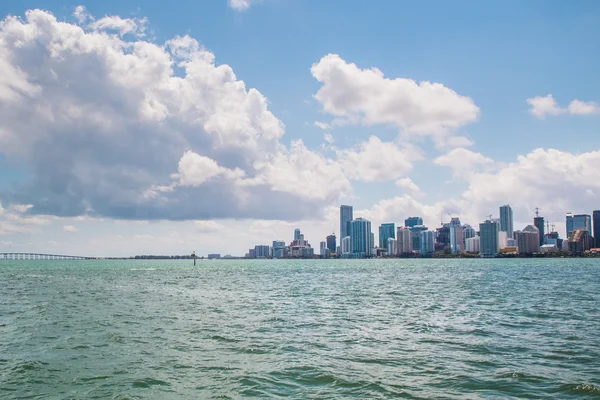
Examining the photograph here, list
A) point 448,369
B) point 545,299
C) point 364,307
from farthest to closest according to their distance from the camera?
point 545,299
point 364,307
point 448,369

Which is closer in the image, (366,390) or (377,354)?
(366,390)

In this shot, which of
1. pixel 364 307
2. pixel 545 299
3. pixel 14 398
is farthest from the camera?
pixel 545 299

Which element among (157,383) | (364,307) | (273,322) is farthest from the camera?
(364,307)

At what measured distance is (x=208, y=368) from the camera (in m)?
23.4

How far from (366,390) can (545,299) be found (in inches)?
1786

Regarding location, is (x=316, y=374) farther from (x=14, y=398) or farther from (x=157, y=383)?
(x=14, y=398)

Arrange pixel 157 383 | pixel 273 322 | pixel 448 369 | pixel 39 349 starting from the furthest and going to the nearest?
pixel 273 322 < pixel 39 349 < pixel 448 369 < pixel 157 383

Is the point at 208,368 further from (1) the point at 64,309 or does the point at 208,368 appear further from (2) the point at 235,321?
(1) the point at 64,309

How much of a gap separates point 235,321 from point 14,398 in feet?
71.7

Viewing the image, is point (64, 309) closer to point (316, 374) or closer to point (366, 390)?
point (316, 374)

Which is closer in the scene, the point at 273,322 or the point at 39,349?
the point at 39,349

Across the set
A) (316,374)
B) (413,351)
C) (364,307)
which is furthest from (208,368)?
(364,307)

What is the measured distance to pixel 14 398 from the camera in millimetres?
18922

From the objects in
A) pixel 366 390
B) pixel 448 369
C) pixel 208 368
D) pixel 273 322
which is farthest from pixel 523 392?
pixel 273 322
